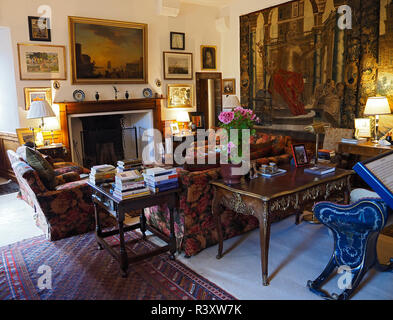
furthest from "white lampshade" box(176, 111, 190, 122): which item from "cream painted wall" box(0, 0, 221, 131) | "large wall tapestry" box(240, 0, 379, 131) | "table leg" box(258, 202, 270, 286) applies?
"table leg" box(258, 202, 270, 286)

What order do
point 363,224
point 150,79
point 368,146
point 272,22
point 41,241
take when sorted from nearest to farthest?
1. point 363,224
2. point 41,241
3. point 368,146
4. point 272,22
5. point 150,79

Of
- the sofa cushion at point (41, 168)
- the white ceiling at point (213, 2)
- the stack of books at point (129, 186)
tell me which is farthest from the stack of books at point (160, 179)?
the white ceiling at point (213, 2)

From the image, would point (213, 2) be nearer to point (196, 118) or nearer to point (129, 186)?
point (196, 118)

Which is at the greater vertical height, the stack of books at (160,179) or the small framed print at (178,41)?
the small framed print at (178,41)

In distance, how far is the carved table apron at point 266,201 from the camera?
2.92 m

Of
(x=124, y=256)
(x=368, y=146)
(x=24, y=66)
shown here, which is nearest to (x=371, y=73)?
(x=368, y=146)

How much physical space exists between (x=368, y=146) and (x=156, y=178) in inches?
154

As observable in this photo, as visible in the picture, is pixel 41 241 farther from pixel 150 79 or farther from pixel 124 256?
pixel 150 79

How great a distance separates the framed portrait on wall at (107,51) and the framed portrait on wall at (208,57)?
166 centimetres

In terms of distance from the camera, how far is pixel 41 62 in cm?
642

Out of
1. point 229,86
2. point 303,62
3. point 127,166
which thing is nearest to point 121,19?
point 229,86

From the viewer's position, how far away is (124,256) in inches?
128

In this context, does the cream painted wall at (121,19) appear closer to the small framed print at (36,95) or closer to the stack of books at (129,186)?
the small framed print at (36,95)
